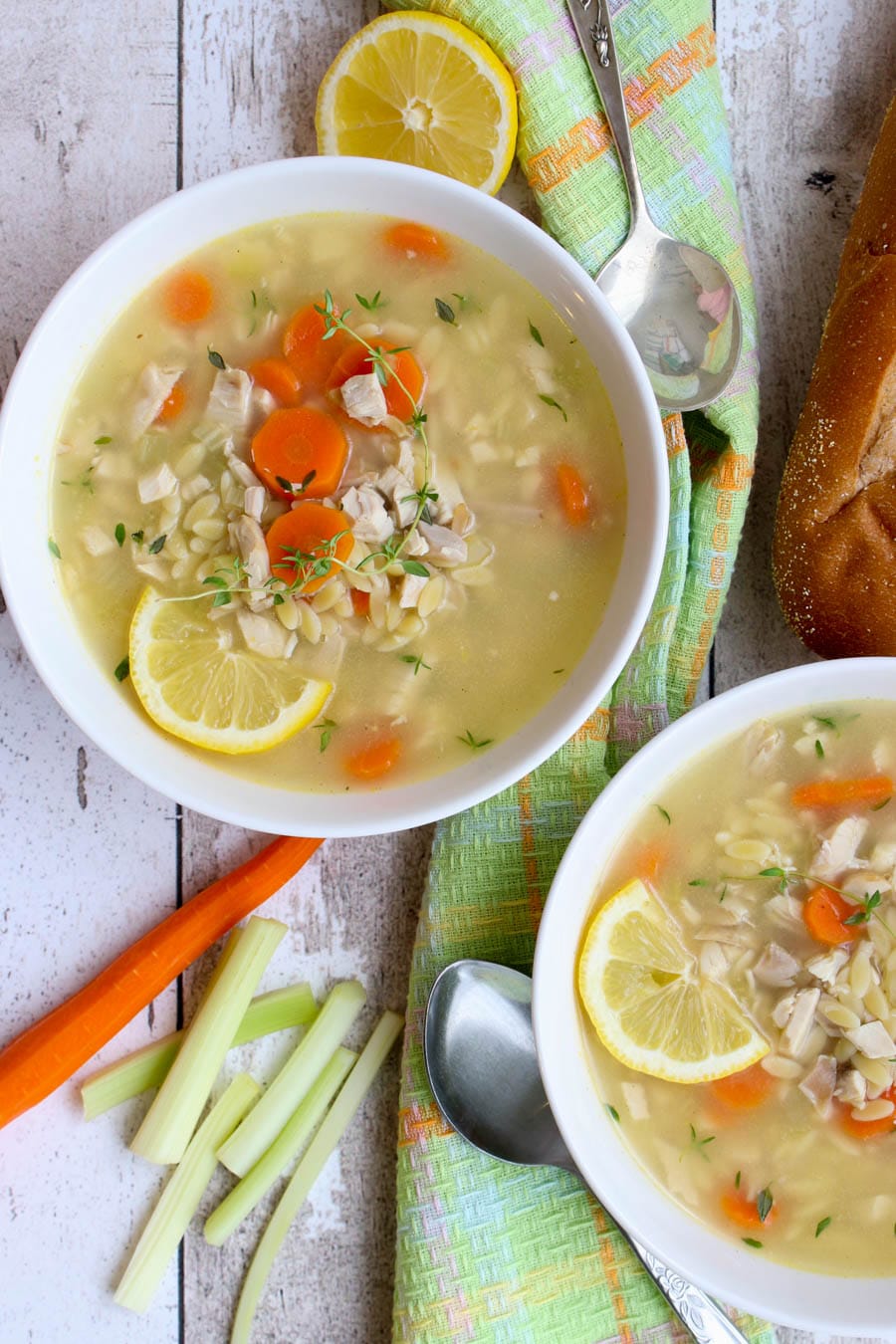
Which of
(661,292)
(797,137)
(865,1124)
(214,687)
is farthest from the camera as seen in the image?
(797,137)

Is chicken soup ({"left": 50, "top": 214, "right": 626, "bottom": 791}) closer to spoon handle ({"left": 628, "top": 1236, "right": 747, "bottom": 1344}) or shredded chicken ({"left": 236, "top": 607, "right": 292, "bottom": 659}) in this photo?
shredded chicken ({"left": 236, "top": 607, "right": 292, "bottom": 659})

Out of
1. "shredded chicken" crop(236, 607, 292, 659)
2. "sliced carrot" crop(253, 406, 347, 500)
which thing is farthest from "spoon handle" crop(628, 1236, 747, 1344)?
"sliced carrot" crop(253, 406, 347, 500)

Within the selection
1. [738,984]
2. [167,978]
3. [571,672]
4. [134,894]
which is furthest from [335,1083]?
[571,672]

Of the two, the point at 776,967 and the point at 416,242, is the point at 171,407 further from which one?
the point at 776,967

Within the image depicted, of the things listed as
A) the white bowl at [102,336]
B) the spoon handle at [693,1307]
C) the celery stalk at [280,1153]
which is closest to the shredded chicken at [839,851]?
the white bowl at [102,336]

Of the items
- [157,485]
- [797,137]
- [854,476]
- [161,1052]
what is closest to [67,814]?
[161,1052]

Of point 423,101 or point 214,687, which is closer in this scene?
point 214,687

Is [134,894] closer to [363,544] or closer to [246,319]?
[363,544]
